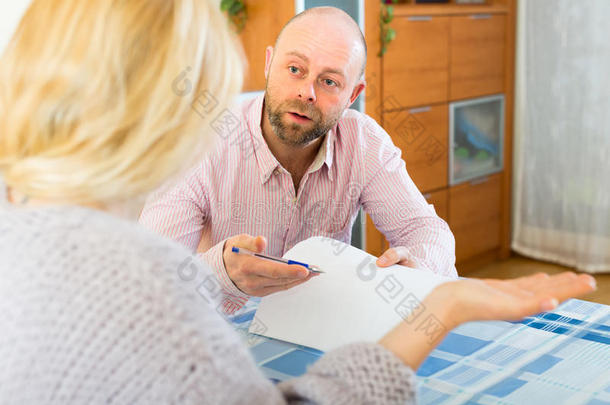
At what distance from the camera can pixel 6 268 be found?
724 millimetres

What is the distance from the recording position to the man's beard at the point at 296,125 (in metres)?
1.70

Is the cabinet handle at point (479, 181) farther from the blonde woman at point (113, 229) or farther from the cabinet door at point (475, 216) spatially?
the blonde woman at point (113, 229)

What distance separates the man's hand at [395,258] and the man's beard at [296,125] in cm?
48

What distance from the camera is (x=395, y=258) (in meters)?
1.28

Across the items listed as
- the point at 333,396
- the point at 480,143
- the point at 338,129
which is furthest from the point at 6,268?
the point at 480,143

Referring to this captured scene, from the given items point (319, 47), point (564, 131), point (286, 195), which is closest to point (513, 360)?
point (286, 195)

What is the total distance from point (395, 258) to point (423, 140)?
7.17 ft

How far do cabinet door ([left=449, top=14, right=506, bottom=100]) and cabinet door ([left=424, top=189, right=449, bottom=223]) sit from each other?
1.62 ft

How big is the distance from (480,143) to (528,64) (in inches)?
20.6

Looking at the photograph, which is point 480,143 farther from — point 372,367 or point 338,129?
point 372,367

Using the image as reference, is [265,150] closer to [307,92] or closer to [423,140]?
[307,92]

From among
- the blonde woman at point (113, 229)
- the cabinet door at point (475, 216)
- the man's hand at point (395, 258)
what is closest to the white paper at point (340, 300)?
the man's hand at point (395, 258)

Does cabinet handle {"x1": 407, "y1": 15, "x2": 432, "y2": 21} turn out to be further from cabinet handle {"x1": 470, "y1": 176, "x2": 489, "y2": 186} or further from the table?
the table

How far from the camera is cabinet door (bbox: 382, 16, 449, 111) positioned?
3.19 metres
